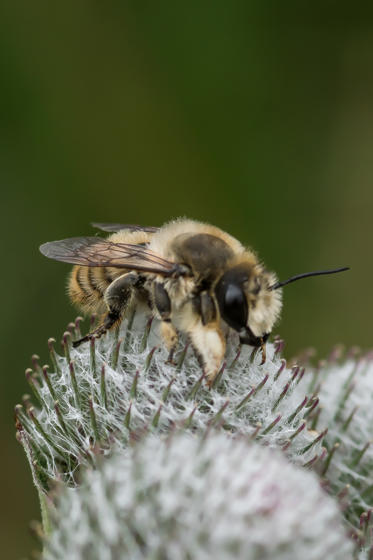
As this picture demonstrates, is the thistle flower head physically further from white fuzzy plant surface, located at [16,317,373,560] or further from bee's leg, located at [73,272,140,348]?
bee's leg, located at [73,272,140,348]

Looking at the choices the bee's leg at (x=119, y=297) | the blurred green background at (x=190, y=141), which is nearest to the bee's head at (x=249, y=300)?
the bee's leg at (x=119, y=297)

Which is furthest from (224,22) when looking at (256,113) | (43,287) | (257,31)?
(43,287)

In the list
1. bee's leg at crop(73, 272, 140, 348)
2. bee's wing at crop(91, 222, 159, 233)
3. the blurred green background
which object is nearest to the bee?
bee's leg at crop(73, 272, 140, 348)

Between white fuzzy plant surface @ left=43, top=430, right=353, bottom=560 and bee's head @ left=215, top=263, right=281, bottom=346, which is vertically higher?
bee's head @ left=215, top=263, right=281, bottom=346

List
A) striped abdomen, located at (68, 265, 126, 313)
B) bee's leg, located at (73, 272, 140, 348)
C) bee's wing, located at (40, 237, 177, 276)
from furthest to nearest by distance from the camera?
striped abdomen, located at (68, 265, 126, 313) → bee's leg, located at (73, 272, 140, 348) → bee's wing, located at (40, 237, 177, 276)

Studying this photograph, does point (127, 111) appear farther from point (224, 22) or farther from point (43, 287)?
point (43, 287)

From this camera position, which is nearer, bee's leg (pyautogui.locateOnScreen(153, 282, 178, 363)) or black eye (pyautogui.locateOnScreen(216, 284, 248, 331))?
black eye (pyautogui.locateOnScreen(216, 284, 248, 331))

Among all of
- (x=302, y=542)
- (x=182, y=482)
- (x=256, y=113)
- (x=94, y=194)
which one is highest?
(x=256, y=113)
